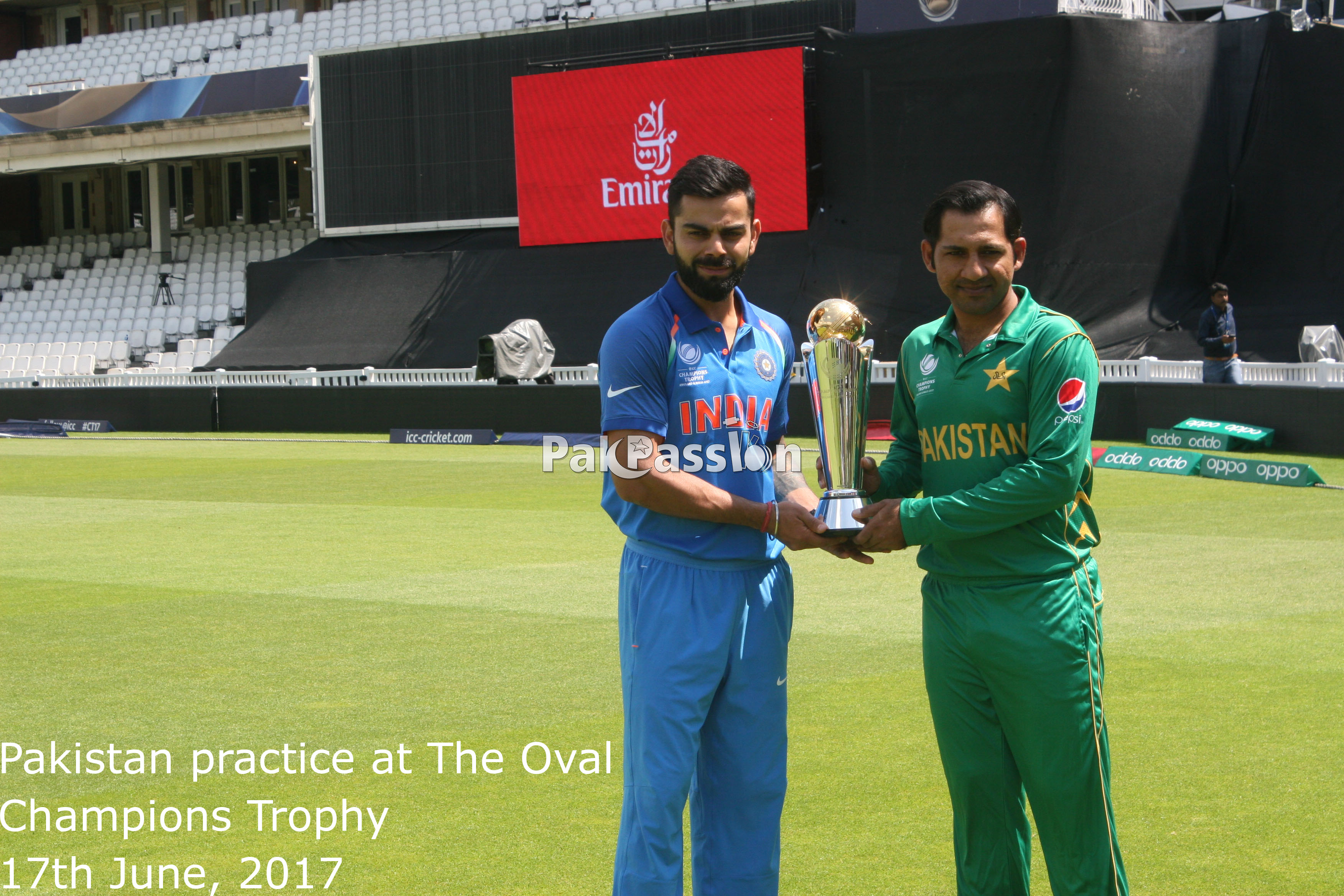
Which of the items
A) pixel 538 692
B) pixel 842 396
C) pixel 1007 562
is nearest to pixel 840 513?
pixel 842 396

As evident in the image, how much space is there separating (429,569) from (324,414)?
19993 millimetres

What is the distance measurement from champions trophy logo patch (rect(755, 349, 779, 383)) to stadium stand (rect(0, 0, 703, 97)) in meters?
34.3

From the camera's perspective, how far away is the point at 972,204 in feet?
12.3

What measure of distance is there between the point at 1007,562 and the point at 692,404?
3.07 feet

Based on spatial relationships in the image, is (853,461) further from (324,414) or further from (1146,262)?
(324,414)

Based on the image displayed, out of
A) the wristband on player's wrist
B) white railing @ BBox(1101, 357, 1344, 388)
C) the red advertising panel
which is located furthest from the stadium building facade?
the wristband on player's wrist

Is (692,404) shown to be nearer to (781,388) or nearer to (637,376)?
(637,376)

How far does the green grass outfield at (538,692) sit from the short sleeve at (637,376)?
170 cm

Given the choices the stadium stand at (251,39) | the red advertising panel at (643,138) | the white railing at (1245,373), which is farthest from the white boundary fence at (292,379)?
the stadium stand at (251,39)

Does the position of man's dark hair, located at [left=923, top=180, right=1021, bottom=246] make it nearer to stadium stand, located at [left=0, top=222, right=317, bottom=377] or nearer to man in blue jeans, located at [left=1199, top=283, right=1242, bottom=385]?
man in blue jeans, located at [left=1199, top=283, right=1242, bottom=385]

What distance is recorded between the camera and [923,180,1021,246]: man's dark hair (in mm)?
3764

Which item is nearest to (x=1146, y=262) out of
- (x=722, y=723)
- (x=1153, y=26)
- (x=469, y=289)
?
(x=1153, y=26)

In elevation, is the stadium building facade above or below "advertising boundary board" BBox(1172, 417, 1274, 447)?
above

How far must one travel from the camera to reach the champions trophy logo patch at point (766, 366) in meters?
3.92
